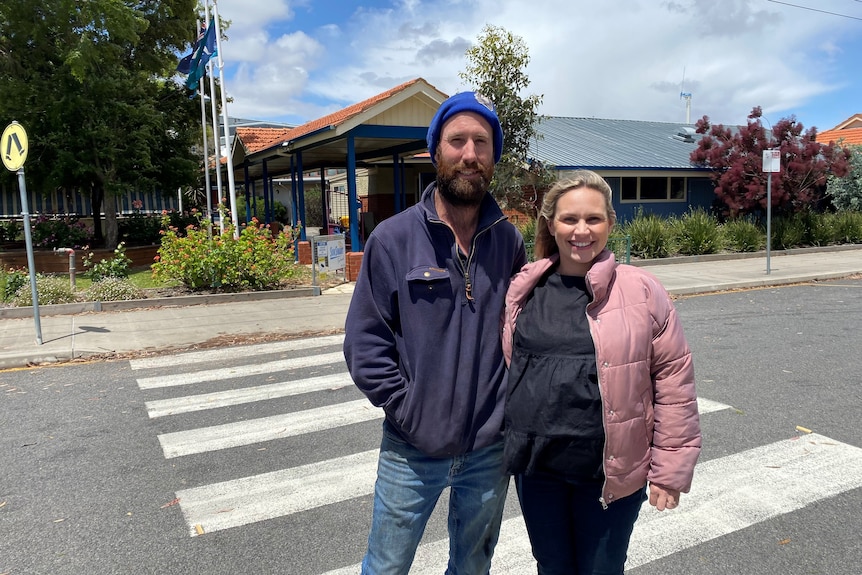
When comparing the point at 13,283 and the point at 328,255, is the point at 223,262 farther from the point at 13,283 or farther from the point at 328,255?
the point at 13,283

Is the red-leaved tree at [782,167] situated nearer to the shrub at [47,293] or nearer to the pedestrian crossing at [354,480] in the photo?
the pedestrian crossing at [354,480]

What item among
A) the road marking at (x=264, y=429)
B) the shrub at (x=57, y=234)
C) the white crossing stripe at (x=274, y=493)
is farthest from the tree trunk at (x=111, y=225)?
the white crossing stripe at (x=274, y=493)

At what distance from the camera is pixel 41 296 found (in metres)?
9.96

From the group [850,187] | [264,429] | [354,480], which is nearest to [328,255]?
[264,429]

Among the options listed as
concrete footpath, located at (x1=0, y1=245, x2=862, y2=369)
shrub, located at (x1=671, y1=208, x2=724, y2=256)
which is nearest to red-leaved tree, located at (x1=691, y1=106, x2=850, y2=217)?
shrub, located at (x1=671, y1=208, x2=724, y2=256)

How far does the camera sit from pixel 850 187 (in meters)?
22.8

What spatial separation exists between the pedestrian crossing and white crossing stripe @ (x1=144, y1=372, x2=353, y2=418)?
10 mm

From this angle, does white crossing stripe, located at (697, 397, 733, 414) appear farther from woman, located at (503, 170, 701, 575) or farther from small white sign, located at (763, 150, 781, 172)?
small white sign, located at (763, 150, 781, 172)

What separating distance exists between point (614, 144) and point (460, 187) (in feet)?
79.2

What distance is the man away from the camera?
6.53 ft

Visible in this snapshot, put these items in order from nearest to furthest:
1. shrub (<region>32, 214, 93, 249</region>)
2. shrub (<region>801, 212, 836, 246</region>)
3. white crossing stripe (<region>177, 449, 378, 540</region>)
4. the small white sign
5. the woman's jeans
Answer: the woman's jeans → white crossing stripe (<region>177, 449, 378, 540</region>) → the small white sign → shrub (<region>32, 214, 93, 249</region>) → shrub (<region>801, 212, 836, 246</region>)

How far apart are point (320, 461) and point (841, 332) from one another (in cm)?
719

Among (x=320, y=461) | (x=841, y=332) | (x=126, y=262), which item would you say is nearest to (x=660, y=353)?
(x=320, y=461)

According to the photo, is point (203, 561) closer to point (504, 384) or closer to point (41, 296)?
point (504, 384)
